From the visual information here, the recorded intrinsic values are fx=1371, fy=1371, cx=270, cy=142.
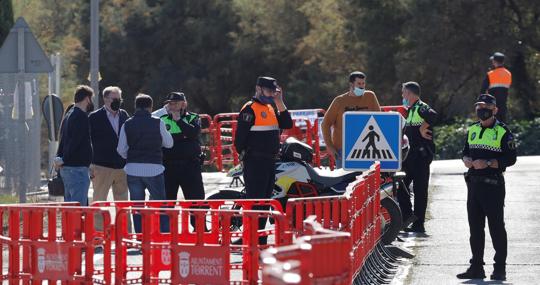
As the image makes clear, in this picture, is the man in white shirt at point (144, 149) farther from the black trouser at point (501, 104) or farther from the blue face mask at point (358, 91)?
the black trouser at point (501, 104)

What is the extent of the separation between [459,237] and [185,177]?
312 centimetres

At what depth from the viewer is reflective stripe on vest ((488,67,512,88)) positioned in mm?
22422

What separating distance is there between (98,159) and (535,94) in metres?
31.1

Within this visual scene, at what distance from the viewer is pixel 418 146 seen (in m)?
15.7

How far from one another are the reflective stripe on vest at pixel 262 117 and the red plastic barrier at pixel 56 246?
3.55 metres

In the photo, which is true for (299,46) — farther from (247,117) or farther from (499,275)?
(499,275)

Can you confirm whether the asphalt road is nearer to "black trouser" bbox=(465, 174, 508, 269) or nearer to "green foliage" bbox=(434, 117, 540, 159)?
"black trouser" bbox=(465, 174, 508, 269)

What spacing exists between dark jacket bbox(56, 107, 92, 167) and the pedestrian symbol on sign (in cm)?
278

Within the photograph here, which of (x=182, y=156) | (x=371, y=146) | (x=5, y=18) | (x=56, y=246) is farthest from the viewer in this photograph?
(x=5, y=18)

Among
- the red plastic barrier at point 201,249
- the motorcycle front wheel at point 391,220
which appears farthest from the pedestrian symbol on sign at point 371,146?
the red plastic barrier at point 201,249


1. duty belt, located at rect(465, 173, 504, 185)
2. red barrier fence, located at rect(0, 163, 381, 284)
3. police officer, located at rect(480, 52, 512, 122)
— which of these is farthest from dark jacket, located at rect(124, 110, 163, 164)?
police officer, located at rect(480, 52, 512, 122)

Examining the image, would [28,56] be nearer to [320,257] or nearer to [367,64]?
[320,257]

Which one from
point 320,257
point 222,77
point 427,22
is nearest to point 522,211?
point 320,257

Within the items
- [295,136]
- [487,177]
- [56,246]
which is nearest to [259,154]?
[487,177]
